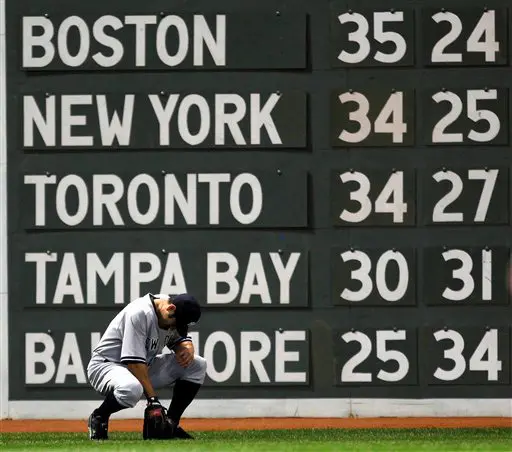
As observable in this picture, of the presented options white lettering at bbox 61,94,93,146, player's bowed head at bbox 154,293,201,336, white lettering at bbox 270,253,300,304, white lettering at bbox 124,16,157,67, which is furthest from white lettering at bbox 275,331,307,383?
white lettering at bbox 124,16,157,67

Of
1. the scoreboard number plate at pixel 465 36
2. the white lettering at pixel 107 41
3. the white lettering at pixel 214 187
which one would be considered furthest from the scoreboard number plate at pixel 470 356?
the white lettering at pixel 107 41

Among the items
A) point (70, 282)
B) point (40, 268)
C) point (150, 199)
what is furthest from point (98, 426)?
point (150, 199)

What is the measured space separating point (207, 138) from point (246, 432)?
260cm

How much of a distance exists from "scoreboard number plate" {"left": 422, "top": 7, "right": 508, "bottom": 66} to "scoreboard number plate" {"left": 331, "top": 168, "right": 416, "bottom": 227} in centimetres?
102

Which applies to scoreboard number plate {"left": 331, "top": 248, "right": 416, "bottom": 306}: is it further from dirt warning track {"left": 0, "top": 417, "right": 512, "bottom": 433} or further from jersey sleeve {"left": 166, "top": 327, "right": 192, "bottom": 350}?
jersey sleeve {"left": 166, "top": 327, "right": 192, "bottom": 350}

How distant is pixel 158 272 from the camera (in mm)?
12602

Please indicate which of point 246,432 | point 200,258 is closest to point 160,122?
point 200,258

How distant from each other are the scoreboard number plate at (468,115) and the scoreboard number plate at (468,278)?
912mm

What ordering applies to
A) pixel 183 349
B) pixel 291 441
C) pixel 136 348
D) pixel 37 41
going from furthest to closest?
pixel 37 41, pixel 183 349, pixel 136 348, pixel 291 441

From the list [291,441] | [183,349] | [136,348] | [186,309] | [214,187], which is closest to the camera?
[291,441]

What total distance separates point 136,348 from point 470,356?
3.24 metres

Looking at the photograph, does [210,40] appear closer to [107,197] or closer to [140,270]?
[107,197]

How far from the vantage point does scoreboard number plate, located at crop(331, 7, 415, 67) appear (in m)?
12.5

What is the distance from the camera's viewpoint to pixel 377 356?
12.5 metres
